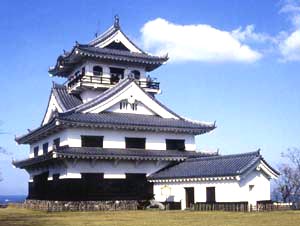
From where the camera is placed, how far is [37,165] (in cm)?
4362

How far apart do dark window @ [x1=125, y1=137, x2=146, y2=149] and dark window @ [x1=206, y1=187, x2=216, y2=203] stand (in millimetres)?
7977

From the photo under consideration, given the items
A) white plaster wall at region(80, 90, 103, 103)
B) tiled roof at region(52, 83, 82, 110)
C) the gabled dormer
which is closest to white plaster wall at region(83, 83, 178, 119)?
the gabled dormer

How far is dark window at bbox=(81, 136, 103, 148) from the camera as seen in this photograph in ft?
121

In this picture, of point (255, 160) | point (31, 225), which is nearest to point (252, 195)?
point (255, 160)

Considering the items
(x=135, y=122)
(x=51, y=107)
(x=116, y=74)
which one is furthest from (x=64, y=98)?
(x=135, y=122)

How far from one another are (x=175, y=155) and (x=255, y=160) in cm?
870

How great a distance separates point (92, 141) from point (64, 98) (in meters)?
8.63

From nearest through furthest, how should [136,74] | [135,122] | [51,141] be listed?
[135,122] < [51,141] < [136,74]

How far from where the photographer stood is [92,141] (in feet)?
122

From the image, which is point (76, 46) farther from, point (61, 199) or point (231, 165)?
point (231, 165)

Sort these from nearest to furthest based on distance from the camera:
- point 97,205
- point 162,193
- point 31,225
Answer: point 31,225
point 97,205
point 162,193

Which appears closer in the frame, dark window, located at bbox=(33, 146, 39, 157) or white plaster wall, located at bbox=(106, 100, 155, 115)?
white plaster wall, located at bbox=(106, 100, 155, 115)

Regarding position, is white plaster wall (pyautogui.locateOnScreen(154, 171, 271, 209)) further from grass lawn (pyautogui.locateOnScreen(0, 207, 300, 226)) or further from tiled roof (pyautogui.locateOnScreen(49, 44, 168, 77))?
tiled roof (pyautogui.locateOnScreen(49, 44, 168, 77))

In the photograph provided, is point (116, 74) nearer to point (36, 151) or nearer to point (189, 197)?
point (36, 151)
